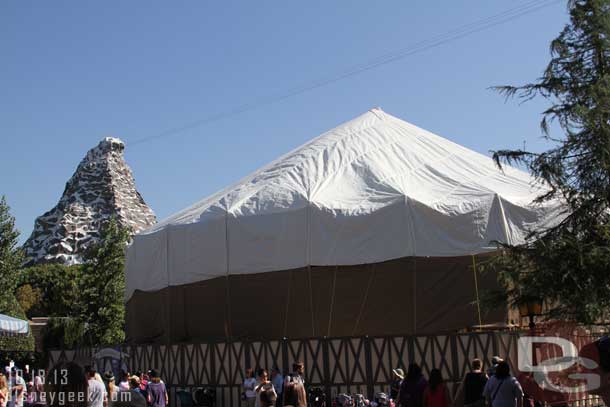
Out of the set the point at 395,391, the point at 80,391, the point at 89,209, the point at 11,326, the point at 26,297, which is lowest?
the point at 395,391

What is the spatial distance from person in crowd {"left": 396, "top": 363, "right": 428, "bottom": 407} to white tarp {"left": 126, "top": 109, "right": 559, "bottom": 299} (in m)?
7.54

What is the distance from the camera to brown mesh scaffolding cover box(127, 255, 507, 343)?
17875 millimetres

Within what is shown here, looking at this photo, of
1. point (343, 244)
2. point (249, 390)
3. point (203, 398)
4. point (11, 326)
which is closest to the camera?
point (249, 390)

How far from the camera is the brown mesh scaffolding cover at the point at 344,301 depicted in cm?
1788

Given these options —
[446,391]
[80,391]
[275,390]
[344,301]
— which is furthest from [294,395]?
[344,301]

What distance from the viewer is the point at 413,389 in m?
10.1

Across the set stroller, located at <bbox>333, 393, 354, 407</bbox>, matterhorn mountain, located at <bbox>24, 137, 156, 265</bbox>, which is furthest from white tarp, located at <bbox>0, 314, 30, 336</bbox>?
matterhorn mountain, located at <bbox>24, 137, 156, 265</bbox>

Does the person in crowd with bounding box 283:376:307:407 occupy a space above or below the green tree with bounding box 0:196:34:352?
below

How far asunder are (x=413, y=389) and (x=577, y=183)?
4.47m

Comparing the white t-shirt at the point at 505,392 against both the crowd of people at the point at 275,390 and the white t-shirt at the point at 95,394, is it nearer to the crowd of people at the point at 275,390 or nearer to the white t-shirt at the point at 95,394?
the crowd of people at the point at 275,390

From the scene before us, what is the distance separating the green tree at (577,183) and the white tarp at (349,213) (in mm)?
4671

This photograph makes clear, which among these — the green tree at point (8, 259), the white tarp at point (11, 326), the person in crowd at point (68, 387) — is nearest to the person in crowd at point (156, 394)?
the person in crowd at point (68, 387)

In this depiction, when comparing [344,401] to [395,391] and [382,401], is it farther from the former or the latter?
[395,391]

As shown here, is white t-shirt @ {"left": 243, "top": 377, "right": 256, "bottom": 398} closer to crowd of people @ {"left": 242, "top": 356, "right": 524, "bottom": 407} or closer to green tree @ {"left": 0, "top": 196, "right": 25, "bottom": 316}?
crowd of people @ {"left": 242, "top": 356, "right": 524, "bottom": 407}
